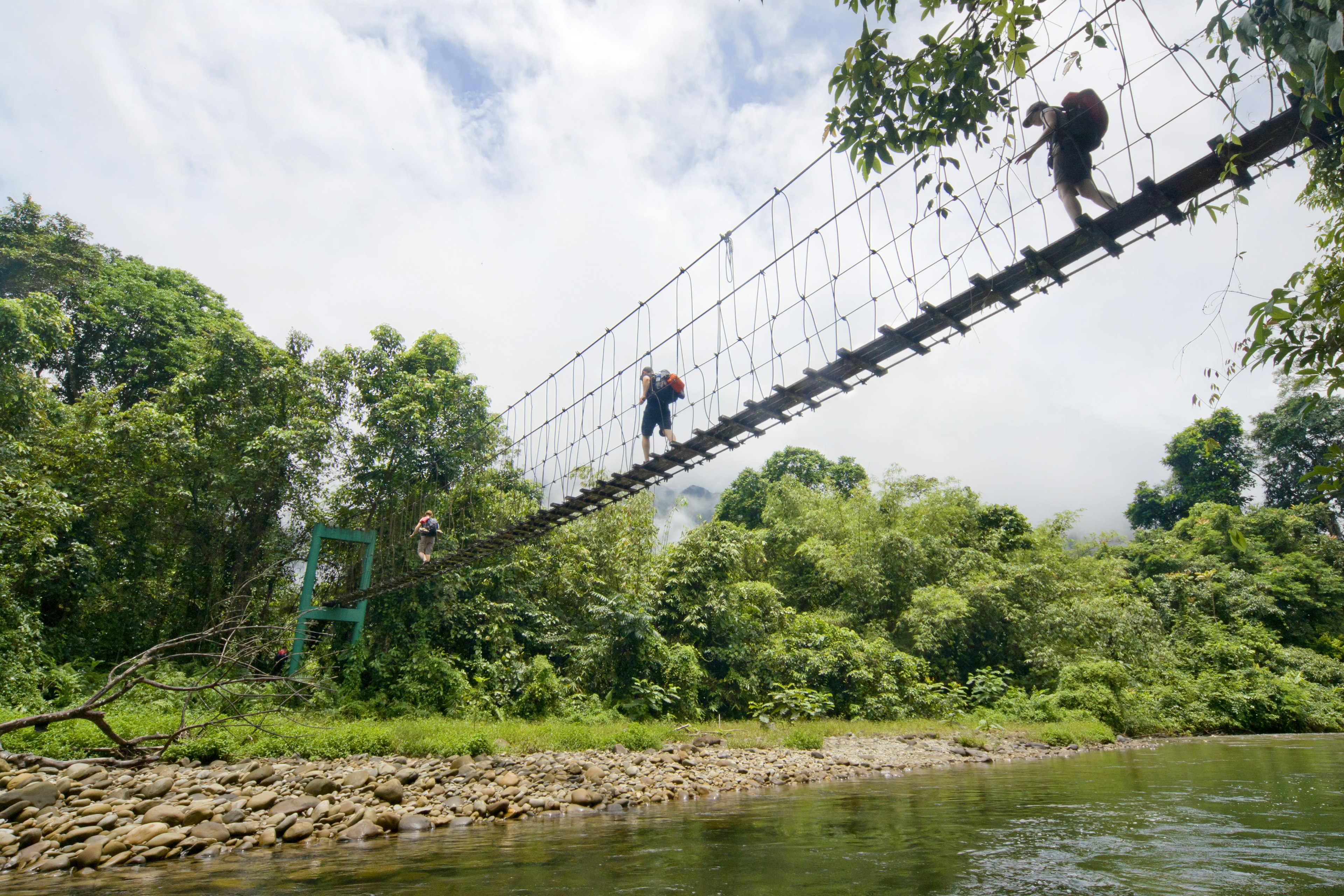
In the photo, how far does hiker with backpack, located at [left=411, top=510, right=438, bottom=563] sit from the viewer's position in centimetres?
1062

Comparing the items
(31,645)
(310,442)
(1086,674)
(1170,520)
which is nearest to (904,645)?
(1086,674)

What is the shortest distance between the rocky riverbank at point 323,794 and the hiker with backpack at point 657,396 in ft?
12.4

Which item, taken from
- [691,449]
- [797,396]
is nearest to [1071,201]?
[797,396]

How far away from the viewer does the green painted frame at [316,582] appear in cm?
1169

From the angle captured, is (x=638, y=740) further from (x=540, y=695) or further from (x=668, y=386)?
(x=668, y=386)

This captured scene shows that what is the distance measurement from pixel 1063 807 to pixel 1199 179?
5.48 meters

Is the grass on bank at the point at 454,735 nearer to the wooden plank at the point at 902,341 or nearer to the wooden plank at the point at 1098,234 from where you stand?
the wooden plank at the point at 902,341

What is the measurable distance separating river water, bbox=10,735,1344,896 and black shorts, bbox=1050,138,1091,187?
12.3 feet

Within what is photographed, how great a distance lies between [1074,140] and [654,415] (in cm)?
494

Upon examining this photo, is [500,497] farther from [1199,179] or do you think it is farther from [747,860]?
[1199,179]

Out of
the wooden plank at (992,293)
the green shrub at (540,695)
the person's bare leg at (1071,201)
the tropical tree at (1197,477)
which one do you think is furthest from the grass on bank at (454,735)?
the tropical tree at (1197,477)

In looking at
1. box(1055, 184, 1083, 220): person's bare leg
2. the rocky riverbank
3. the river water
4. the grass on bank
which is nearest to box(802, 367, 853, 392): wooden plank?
box(1055, 184, 1083, 220): person's bare leg

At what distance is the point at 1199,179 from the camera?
319cm

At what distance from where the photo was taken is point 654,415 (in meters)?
7.87
